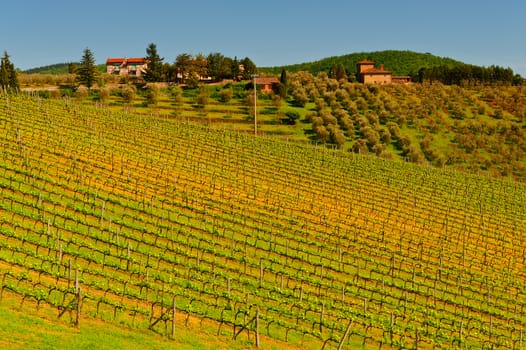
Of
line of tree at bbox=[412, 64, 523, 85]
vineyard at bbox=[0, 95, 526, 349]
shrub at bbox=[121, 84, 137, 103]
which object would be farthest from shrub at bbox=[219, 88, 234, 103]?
line of tree at bbox=[412, 64, 523, 85]

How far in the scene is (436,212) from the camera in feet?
186

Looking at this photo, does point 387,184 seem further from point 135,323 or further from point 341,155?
point 135,323

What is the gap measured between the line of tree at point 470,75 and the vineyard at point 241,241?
11248 centimetres

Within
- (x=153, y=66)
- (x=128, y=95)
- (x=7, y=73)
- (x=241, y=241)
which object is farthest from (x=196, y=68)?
(x=241, y=241)

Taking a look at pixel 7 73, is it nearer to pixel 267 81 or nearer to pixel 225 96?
pixel 225 96

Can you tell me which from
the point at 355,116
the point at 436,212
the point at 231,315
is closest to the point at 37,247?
the point at 231,315

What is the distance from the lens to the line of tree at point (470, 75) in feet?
563

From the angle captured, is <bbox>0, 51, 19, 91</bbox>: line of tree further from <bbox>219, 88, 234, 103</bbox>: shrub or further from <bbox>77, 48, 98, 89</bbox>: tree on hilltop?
<bbox>219, 88, 234, 103</bbox>: shrub

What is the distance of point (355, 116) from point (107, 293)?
94.1 m

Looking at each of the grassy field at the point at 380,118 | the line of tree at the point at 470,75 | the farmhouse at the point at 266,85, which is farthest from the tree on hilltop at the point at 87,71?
the line of tree at the point at 470,75

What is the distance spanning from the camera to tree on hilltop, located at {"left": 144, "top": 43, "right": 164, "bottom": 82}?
136 meters

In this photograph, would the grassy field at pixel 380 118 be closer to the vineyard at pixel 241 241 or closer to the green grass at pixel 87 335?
the vineyard at pixel 241 241

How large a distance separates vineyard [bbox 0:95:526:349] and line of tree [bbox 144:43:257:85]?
236ft

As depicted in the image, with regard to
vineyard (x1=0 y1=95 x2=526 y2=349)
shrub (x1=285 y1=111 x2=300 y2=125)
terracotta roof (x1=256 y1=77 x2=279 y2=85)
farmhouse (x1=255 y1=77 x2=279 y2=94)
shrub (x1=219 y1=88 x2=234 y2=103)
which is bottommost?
vineyard (x1=0 y1=95 x2=526 y2=349)
